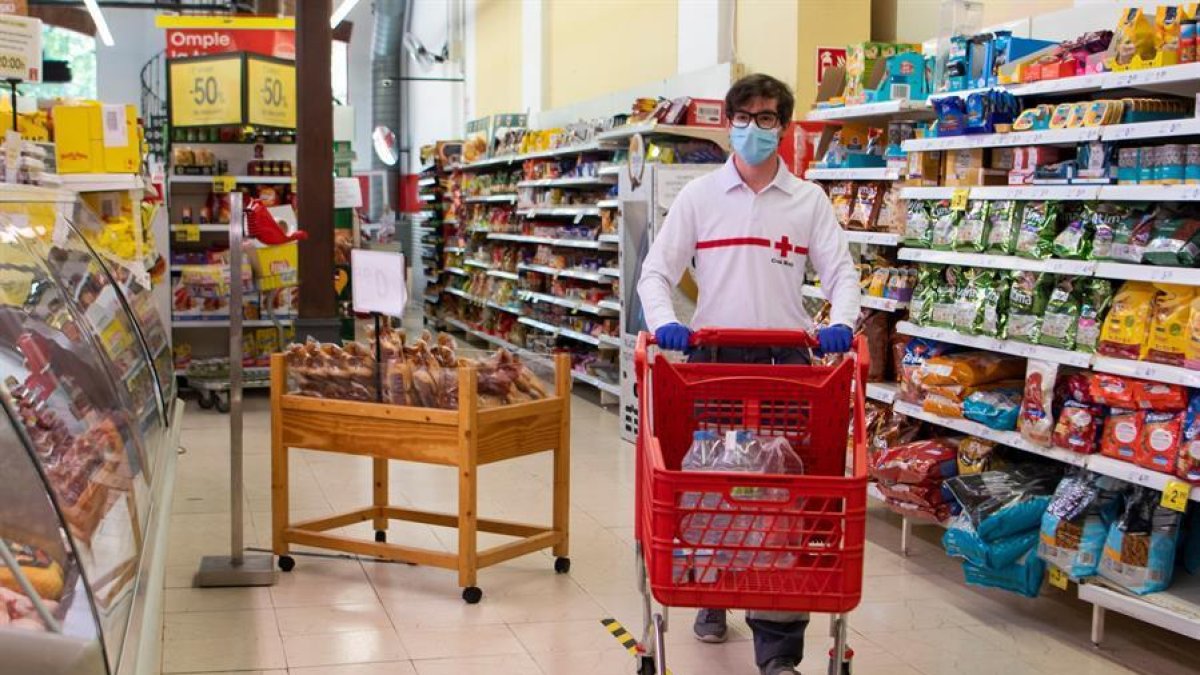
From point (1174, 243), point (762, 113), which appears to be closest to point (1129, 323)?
point (1174, 243)

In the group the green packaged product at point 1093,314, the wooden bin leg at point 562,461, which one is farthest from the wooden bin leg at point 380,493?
the green packaged product at point 1093,314

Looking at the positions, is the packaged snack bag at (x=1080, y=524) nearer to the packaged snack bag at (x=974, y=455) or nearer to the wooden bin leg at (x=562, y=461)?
the packaged snack bag at (x=974, y=455)

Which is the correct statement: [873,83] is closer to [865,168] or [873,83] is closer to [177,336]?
[865,168]

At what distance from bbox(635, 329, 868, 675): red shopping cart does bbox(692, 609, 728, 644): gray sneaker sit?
0.98 m

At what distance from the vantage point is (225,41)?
444 inches

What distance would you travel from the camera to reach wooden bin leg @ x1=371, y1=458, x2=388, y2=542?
17.5ft

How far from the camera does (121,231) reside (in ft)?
20.5

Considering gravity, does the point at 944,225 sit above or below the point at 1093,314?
above

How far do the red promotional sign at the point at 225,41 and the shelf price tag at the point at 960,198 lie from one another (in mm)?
7502

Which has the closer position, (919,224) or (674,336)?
(674,336)

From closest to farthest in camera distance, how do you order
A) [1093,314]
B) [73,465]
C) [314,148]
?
[73,465] < [1093,314] < [314,148]

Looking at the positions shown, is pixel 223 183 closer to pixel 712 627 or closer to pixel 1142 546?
pixel 712 627

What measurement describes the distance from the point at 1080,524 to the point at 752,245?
5.07 feet

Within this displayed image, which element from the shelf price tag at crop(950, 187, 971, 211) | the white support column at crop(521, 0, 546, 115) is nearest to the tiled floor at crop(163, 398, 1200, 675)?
the shelf price tag at crop(950, 187, 971, 211)
